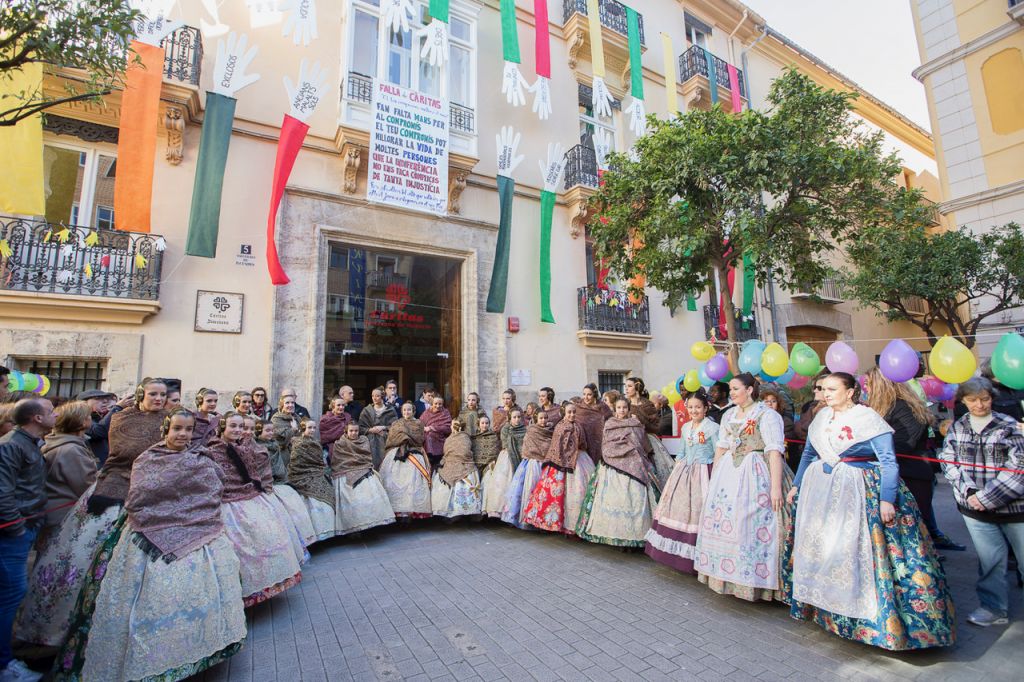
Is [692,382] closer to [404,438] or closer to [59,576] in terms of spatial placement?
[404,438]

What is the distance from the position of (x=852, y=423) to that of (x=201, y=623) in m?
4.36

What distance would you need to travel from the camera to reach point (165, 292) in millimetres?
7762

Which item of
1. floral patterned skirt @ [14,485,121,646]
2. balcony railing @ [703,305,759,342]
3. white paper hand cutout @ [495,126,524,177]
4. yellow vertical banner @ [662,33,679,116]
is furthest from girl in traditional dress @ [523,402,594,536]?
yellow vertical banner @ [662,33,679,116]

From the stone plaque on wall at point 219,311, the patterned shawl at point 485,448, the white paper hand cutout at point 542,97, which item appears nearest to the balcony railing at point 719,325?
the white paper hand cutout at point 542,97

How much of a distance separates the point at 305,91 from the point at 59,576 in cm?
854

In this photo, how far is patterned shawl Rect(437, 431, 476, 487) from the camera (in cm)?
675

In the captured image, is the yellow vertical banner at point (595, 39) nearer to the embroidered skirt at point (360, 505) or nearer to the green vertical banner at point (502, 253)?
the green vertical banner at point (502, 253)

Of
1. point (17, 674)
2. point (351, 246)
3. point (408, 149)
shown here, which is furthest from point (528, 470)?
point (408, 149)

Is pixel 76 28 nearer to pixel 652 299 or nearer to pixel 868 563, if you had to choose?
pixel 868 563

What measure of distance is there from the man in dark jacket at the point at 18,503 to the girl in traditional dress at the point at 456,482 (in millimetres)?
4168

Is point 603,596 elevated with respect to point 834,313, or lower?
lower

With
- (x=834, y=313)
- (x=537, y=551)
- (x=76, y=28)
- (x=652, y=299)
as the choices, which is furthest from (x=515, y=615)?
(x=834, y=313)

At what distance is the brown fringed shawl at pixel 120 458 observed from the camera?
11.6 feet

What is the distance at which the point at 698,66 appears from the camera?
14812 mm
